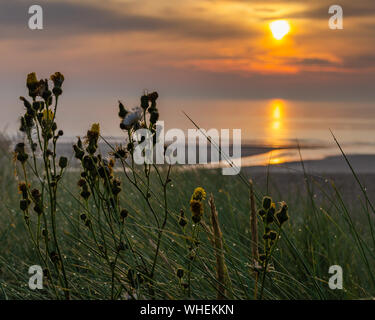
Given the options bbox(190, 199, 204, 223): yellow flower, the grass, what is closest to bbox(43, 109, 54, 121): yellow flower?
the grass

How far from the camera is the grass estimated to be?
1.92 metres

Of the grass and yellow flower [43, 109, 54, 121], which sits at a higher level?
yellow flower [43, 109, 54, 121]

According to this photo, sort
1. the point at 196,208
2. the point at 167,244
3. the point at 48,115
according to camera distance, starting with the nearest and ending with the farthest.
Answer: the point at 196,208, the point at 48,115, the point at 167,244

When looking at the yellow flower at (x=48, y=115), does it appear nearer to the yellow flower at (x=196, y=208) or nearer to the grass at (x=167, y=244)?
the grass at (x=167, y=244)

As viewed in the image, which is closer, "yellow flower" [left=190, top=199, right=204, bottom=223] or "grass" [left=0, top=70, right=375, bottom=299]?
Answer: "yellow flower" [left=190, top=199, right=204, bottom=223]

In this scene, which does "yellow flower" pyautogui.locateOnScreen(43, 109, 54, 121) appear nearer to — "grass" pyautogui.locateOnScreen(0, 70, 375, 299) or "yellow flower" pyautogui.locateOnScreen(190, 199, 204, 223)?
"grass" pyautogui.locateOnScreen(0, 70, 375, 299)

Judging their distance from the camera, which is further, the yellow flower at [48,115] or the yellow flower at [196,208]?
the yellow flower at [48,115]

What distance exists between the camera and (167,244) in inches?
91.7

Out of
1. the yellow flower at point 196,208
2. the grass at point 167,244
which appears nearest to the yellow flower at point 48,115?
the grass at point 167,244

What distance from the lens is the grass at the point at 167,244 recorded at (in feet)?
6.30

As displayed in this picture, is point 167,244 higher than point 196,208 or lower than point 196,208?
lower
